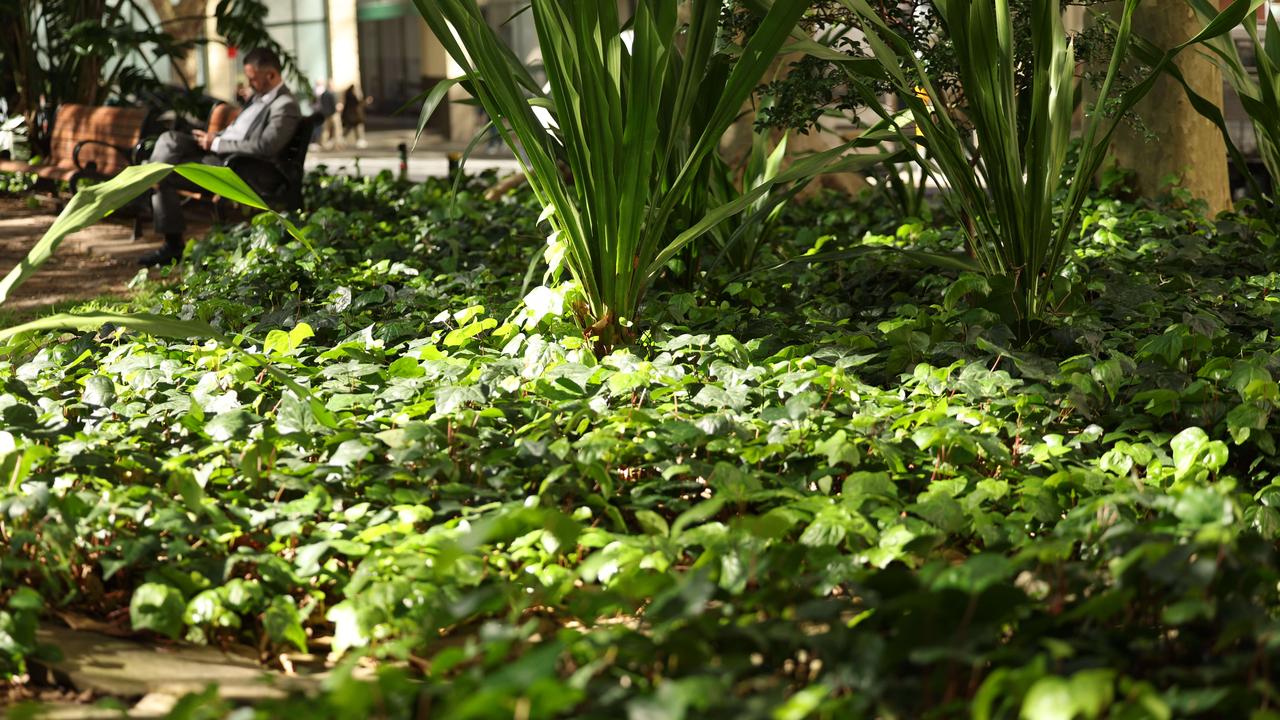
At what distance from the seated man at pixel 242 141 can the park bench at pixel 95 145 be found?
1.48m

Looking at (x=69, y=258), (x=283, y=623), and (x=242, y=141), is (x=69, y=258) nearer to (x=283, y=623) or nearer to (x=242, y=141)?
(x=242, y=141)

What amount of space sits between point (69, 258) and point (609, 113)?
489cm

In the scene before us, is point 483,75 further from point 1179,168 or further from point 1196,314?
point 1179,168

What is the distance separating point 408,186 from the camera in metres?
7.84

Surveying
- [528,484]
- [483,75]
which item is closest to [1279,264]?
[483,75]

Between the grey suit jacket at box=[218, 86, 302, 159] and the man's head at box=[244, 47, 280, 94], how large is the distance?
0.13 m

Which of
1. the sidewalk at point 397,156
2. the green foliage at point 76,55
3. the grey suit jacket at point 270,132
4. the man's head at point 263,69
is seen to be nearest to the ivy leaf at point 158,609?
the grey suit jacket at point 270,132

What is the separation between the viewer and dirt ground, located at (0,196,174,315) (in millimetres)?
5641

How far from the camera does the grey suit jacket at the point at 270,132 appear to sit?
22.1ft

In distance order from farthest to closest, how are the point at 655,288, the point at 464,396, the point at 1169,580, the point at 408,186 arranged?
the point at 408,186
the point at 655,288
the point at 464,396
the point at 1169,580

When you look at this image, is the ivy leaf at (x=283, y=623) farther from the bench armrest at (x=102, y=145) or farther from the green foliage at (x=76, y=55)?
the green foliage at (x=76, y=55)

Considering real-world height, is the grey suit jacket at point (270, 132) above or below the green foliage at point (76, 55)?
below

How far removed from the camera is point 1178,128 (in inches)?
222

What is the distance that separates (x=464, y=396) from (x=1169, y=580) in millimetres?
1412
